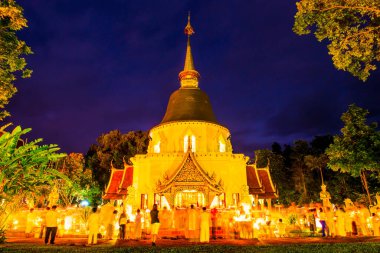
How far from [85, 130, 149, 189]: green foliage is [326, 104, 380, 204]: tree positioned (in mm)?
29533

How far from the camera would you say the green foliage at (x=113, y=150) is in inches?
1709

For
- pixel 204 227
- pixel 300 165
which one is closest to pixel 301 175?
pixel 300 165

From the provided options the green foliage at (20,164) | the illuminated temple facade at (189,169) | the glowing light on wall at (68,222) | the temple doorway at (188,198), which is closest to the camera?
the green foliage at (20,164)

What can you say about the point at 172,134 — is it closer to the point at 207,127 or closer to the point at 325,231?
the point at 207,127

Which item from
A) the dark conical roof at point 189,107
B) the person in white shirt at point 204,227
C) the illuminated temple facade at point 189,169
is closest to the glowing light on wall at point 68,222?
the illuminated temple facade at point 189,169

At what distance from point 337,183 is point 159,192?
24350 mm

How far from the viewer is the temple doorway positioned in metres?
21.9

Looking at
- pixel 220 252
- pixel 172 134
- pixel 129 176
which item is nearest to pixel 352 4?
pixel 220 252

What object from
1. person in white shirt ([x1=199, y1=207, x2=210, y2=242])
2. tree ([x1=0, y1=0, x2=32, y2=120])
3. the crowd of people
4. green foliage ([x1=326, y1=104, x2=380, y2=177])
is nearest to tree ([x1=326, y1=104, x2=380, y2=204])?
green foliage ([x1=326, y1=104, x2=380, y2=177])

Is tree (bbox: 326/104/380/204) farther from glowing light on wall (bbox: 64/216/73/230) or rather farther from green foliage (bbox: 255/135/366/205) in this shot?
glowing light on wall (bbox: 64/216/73/230)

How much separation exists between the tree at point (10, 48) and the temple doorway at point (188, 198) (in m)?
13.0

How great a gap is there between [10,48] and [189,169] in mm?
13423

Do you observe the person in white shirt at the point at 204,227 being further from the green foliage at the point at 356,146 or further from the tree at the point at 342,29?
the green foliage at the point at 356,146

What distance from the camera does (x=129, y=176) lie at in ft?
87.4
